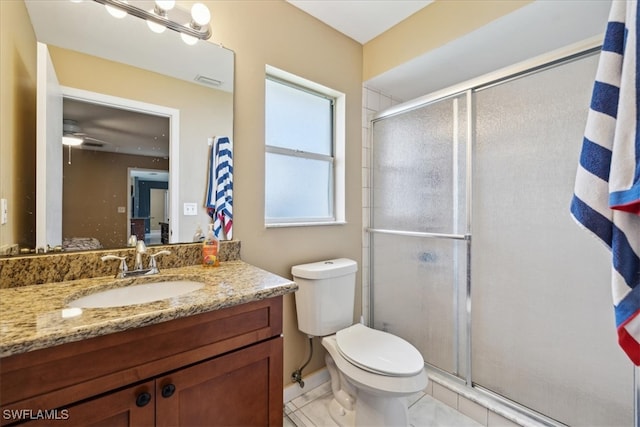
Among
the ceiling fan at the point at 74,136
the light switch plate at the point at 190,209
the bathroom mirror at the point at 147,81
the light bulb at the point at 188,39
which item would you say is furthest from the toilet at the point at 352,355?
the light bulb at the point at 188,39

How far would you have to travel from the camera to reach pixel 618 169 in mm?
655

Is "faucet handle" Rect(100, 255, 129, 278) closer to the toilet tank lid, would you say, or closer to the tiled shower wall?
the toilet tank lid

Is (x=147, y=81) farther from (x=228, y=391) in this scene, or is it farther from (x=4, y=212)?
(x=228, y=391)

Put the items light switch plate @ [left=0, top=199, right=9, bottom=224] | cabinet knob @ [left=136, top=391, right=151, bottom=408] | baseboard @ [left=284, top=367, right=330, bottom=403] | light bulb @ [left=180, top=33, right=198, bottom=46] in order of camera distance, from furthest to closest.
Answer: baseboard @ [left=284, top=367, right=330, bottom=403] < light bulb @ [left=180, top=33, right=198, bottom=46] < light switch plate @ [left=0, top=199, right=9, bottom=224] < cabinet knob @ [left=136, top=391, right=151, bottom=408]

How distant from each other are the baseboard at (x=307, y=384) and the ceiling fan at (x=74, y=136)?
159 cm

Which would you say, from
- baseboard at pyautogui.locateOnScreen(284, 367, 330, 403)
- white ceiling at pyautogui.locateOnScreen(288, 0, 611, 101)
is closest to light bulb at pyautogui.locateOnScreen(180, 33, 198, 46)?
white ceiling at pyautogui.locateOnScreen(288, 0, 611, 101)

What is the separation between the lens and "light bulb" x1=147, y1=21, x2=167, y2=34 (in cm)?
124

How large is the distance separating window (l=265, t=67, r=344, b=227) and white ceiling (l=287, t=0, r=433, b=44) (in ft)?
1.35

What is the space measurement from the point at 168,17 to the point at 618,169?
5.49 feet

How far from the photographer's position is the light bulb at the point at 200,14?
1267 millimetres

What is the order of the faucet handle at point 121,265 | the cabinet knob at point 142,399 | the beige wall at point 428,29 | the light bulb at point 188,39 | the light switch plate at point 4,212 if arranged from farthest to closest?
1. the beige wall at point 428,29
2. the light bulb at point 188,39
3. the faucet handle at point 121,265
4. the light switch plate at point 4,212
5. the cabinet knob at point 142,399

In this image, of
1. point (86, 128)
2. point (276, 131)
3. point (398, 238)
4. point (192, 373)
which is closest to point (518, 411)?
point (398, 238)

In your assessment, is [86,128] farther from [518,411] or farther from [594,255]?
[518,411]

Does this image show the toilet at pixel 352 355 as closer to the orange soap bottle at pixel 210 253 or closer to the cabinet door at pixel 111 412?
the orange soap bottle at pixel 210 253
